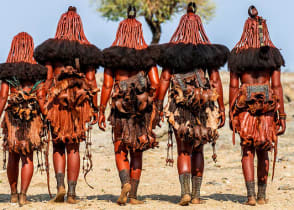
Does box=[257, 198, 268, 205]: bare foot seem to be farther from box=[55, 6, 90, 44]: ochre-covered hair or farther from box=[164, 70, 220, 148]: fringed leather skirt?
box=[55, 6, 90, 44]: ochre-covered hair

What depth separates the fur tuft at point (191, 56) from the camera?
621cm

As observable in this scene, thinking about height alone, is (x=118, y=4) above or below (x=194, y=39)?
above

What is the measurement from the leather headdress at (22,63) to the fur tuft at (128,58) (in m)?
0.91

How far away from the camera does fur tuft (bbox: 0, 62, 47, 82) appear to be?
6.51 metres

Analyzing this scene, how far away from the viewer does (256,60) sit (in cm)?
641

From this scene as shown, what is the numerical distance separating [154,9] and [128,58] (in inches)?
1061

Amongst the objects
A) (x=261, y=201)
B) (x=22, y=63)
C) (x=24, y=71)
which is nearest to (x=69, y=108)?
(x=24, y=71)

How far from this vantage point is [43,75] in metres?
6.55

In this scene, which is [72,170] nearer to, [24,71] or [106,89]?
[106,89]

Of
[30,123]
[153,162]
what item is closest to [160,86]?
[30,123]

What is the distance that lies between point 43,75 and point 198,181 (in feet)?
8.27

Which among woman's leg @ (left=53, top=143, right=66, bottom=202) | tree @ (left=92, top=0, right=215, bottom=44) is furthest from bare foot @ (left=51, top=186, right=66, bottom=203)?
tree @ (left=92, top=0, right=215, bottom=44)

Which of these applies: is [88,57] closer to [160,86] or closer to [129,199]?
[160,86]

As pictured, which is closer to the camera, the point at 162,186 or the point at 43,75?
the point at 43,75
